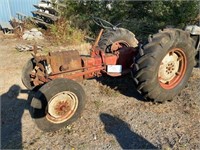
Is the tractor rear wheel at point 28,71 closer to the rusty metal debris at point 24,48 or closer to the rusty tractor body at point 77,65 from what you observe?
the rusty tractor body at point 77,65

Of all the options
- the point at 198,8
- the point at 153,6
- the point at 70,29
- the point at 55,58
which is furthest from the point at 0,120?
the point at 198,8

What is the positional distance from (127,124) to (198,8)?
18.3ft

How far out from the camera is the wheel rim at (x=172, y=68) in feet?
15.4

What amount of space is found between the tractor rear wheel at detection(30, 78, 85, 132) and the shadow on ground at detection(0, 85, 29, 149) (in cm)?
43

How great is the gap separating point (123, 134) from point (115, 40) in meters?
2.21

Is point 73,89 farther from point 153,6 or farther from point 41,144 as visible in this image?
point 153,6

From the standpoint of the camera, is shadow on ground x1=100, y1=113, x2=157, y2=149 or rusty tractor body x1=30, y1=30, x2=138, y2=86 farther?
rusty tractor body x1=30, y1=30, x2=138, y2=86

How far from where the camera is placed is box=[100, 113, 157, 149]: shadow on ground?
3.77 meters

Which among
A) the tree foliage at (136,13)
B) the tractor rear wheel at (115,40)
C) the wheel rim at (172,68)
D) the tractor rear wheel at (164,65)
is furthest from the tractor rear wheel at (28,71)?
the tree foliage at (136,13)

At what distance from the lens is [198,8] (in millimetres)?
8266

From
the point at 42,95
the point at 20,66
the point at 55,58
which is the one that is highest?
the point at 55,58

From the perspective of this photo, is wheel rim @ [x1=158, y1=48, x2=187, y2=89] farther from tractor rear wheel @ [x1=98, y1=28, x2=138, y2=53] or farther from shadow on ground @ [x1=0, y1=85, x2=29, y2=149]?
shadow on ground @ [x1=0, y1=85, x2=29, y2=149]

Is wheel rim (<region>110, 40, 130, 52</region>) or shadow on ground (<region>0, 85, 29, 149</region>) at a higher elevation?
wheel rim (<region>110, 40, 130, 52</region>)

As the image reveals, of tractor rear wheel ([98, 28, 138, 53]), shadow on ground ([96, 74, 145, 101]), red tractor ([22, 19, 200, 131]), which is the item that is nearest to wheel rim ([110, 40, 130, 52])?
tractor rear wheel ([98, 28, 138, 53])
